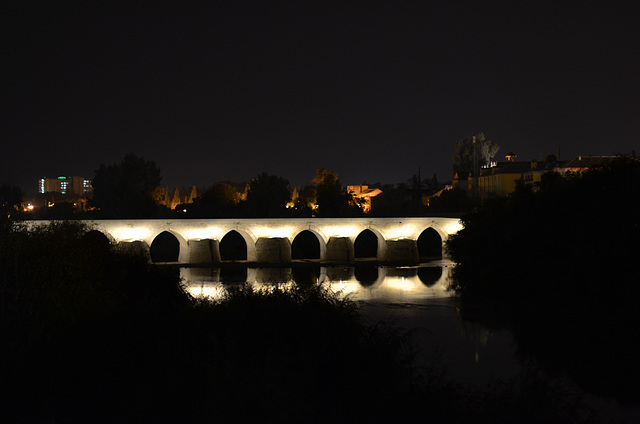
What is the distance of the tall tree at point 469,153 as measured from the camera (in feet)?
216

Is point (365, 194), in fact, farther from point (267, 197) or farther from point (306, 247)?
point (306, 247)

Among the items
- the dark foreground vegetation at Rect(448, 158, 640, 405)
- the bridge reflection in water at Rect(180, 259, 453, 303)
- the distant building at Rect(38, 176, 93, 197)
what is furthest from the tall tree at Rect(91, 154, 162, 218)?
the distant building at Rect(38, 176, 93, 197)

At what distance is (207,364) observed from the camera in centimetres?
873

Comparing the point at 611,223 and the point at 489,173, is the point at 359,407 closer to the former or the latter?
the point at 611,223

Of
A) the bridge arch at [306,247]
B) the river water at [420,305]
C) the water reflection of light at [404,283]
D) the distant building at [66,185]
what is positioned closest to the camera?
the river water at [420,305]

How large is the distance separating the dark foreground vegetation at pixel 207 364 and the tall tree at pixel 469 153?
2203 inches

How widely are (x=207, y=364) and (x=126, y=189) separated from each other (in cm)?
4879

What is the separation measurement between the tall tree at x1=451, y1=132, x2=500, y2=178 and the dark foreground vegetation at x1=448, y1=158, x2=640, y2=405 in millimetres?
41556

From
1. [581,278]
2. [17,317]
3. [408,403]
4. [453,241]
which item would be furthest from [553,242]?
[17,317]

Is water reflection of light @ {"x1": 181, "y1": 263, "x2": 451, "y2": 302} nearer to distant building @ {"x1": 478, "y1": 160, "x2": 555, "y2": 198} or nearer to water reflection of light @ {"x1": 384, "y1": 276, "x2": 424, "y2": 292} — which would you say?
water reflection of light @ {"x1": 384, "y1": 276, "x2": 424, "y2": 292}

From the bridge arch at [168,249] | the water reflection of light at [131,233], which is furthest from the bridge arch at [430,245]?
the water reflection of light at [131,233]

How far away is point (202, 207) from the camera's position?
58.4m

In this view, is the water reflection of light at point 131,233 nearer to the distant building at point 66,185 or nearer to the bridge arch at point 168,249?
the bridge arch at point 168,249

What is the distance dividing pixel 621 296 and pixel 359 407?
12345 millimetres
